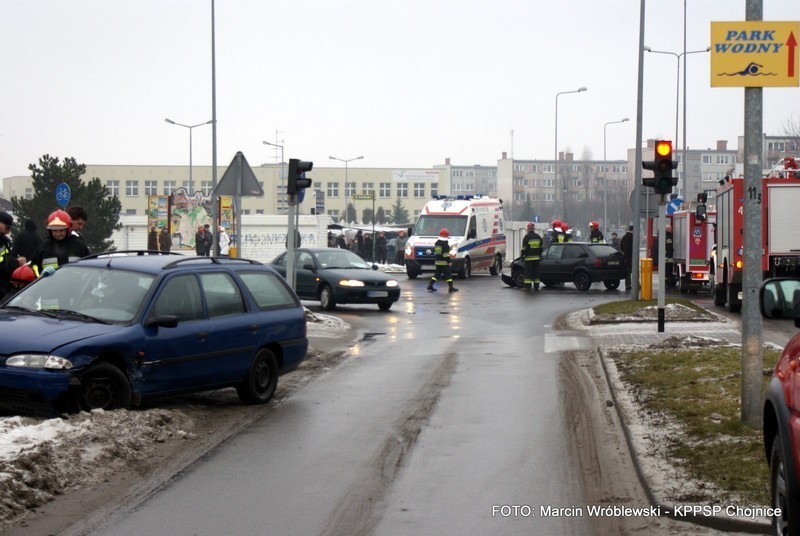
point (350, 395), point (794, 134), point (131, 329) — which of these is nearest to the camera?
point (131, 329)

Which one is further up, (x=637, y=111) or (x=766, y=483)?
(x=637, y=111)

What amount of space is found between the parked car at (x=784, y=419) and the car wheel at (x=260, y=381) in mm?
6708

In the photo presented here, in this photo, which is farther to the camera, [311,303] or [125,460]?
[311,303]

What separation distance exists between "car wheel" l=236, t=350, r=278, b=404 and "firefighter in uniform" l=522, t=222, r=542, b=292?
2208cm

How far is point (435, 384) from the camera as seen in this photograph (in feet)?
44.1

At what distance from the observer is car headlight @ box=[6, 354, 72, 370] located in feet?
30.5

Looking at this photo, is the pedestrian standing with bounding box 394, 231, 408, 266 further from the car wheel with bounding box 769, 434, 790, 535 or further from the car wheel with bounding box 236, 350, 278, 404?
the car wheel with bounding box 769, 434, 790, 535

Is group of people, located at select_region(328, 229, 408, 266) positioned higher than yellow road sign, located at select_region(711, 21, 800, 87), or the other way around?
yellow road sign, located at select_region(711, 21, 800, 87)

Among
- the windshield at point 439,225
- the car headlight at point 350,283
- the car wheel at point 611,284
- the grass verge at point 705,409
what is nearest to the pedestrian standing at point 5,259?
the grass verge at point 705,409

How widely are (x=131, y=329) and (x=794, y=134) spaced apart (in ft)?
199

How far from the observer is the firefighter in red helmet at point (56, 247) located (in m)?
12.9

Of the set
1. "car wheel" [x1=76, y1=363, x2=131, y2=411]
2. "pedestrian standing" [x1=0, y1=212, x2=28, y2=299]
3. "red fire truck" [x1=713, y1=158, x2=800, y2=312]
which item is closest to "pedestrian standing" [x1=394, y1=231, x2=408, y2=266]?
"red fire truck" [x1=713, y1=158, x2=800, y2=312]

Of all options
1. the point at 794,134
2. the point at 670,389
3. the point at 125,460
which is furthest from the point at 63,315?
the point at 794,134

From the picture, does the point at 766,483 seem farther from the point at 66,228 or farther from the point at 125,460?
the point at 66,228
